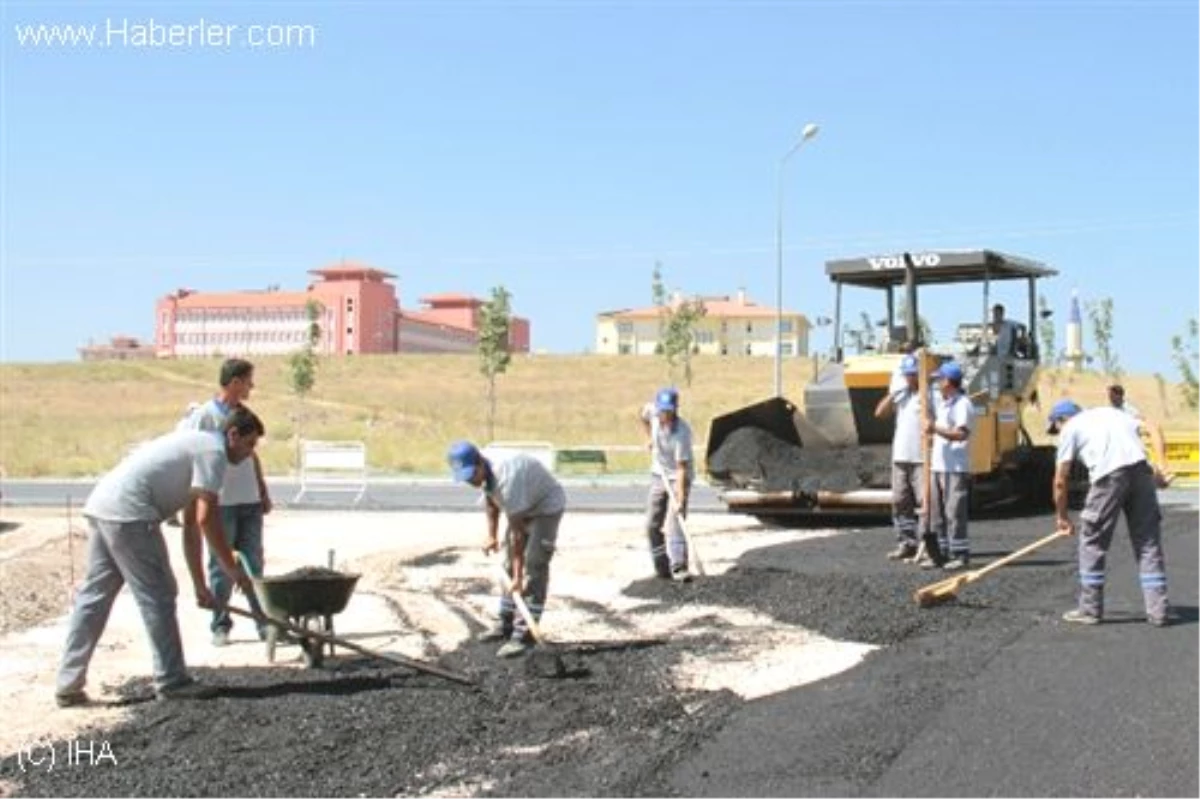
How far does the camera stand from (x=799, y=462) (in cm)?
1527

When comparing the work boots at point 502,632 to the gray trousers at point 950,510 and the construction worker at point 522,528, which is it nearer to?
the construction worker at point 522,528

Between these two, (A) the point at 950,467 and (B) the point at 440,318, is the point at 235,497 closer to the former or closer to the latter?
(A) the point at 950,467

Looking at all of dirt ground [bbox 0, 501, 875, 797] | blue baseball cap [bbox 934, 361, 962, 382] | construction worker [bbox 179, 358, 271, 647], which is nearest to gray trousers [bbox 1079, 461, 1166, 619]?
dirt ground [bbox 0, 501, 875, 797]

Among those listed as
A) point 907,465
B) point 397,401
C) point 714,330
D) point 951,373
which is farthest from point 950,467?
point 714,330

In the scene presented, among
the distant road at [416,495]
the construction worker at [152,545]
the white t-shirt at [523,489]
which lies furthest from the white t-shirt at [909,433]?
the distant road at [416,495]

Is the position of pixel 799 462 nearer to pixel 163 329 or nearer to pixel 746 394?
pixel 746 394

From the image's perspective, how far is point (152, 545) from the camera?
689 cm

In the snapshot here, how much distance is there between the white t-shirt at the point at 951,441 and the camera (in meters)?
11.0

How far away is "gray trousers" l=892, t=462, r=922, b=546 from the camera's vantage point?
1153 cm

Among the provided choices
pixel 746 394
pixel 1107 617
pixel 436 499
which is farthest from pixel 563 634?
pixel 746 394

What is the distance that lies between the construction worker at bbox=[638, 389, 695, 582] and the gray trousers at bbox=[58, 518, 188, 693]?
4472 mm

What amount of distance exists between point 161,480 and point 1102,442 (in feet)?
17.9

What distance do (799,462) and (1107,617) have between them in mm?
6726

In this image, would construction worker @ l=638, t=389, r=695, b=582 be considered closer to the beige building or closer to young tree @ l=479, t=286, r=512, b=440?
young tree @ l=479, t=286, r=512, b=440
